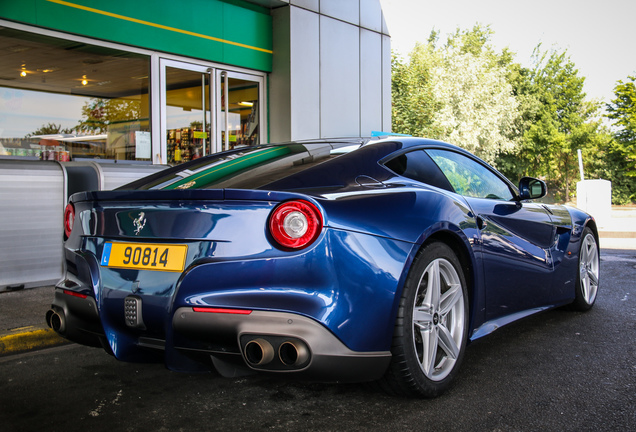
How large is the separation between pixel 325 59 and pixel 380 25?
84.9 inches

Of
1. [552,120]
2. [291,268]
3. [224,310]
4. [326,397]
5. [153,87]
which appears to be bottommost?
[326,397]

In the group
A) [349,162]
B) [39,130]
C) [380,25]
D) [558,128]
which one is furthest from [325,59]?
[558,128]

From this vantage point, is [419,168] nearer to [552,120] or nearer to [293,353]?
[293,353]

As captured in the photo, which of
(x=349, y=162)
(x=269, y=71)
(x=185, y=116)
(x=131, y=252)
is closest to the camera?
(x=131, y=252)

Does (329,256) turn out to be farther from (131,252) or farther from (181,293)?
(131,252)

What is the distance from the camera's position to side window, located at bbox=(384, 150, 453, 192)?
3.15 metres

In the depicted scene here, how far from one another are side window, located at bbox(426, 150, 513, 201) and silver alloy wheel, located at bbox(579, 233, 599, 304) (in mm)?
1196

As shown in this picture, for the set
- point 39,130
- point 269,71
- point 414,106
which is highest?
point 414,106

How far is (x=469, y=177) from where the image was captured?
3.88m

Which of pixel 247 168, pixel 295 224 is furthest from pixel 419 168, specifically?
pixel 295 224

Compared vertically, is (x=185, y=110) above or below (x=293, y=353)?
above

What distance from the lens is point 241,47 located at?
1116cm

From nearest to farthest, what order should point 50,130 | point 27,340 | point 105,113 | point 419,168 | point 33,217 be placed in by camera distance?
point 419,168 → point 27,340 → point 33,217 → point 50,130 → point 105,113

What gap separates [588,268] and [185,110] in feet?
24.1
